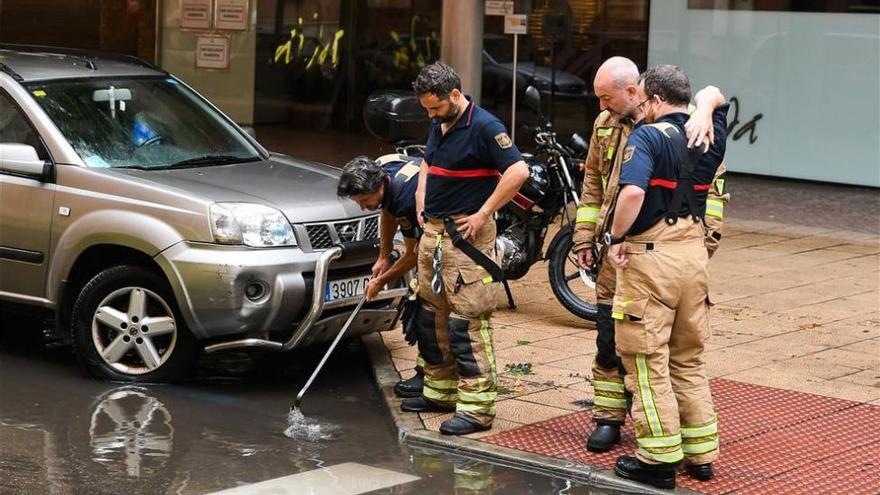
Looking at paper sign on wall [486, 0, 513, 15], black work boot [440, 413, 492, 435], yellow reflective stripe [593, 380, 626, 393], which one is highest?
paper sign on wall [486, 0, 513, 15]

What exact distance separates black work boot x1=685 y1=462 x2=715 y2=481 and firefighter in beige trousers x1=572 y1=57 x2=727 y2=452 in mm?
516

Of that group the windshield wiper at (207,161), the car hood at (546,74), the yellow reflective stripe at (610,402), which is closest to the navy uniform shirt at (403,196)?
the yellow reflective stripe at (610,402)

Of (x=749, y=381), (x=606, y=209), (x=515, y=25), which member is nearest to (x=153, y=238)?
(x=606, y=209)

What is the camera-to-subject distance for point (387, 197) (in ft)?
23.9

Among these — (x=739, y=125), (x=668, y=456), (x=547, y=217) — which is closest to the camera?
(x=668, y=456)

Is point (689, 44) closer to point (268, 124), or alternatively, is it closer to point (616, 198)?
point (268, 124)

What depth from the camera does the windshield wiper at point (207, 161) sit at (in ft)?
27.9

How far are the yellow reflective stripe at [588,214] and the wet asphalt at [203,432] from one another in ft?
4.03

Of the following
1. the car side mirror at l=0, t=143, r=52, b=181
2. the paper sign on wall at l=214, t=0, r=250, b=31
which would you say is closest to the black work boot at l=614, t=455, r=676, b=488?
the car side mirror at l=0, t=143, r=52, b=181

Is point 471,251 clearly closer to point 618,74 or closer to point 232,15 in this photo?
point 618,74

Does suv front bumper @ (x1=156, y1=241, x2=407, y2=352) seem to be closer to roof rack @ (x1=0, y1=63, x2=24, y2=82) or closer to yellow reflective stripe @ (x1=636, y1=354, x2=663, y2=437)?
roof rack @ (x1=0, y1=63, x2=24, y2=82)

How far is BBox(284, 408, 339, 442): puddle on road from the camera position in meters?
7.21

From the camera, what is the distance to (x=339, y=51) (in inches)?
823

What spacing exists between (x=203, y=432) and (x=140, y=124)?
233cm
